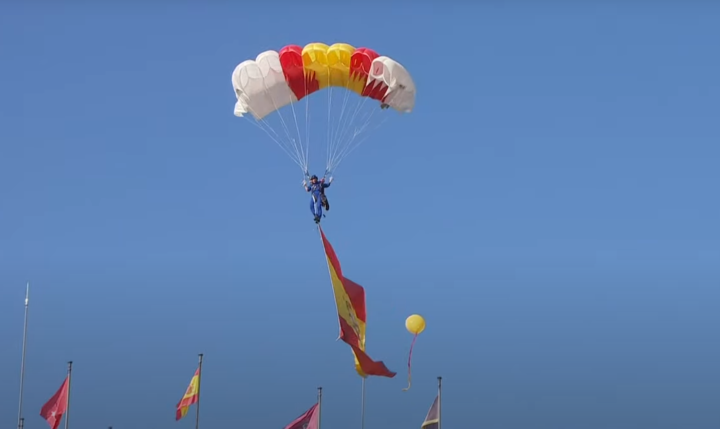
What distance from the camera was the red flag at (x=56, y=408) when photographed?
29202mm

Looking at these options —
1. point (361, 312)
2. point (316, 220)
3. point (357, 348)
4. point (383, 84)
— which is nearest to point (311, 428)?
point (357, 348)

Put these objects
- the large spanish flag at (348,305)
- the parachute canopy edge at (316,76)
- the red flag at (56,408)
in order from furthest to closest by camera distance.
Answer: the parachute canopy edge at (316,76), the large spanish flag at (348,305), the red flag at (56,408)

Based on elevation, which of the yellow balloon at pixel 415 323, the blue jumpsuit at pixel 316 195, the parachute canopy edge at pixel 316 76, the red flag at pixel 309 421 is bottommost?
the red flag at pixel 309 421

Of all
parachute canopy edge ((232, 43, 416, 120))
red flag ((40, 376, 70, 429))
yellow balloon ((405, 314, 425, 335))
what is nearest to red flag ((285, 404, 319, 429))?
yellow balloon ((405, 314, 425, 335))

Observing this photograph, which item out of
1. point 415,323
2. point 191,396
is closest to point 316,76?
point 415,323

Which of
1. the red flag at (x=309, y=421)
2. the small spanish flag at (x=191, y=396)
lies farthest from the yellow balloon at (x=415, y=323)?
the small spanish flag at (x=191, y=396)

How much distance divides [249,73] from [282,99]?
5.60 ft

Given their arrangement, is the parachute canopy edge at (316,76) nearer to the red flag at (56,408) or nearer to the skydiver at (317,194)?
the skydiver at (317,194)

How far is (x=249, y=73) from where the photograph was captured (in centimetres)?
3394

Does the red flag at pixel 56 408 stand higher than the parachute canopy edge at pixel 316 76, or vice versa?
the parachute canopy edge at pixel 316 76

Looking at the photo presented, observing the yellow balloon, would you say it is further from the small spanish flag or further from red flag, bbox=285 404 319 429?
the small spanish flag

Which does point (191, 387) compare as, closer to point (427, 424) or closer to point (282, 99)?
point (427, 424)

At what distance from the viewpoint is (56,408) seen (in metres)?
29.4

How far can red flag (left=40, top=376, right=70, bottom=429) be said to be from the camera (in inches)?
1150
